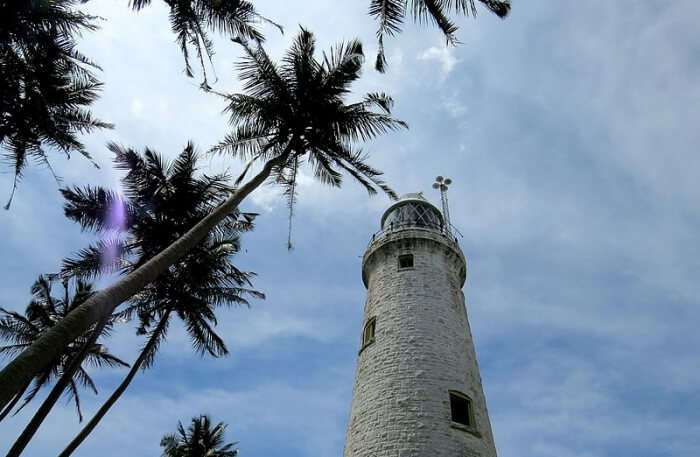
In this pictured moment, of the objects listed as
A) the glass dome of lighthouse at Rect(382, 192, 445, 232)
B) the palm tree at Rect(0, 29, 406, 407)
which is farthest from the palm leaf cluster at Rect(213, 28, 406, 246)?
the glass dome of lighthouse at Rect(382, 192, 445, 232)

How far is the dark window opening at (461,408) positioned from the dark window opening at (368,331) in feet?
13.0

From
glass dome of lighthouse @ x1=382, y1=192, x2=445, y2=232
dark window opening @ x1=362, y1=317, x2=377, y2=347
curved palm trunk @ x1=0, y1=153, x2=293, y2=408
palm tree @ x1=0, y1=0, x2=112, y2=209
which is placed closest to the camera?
curved palm trunk @ x1=0, y1=153, x2=293, y2=408

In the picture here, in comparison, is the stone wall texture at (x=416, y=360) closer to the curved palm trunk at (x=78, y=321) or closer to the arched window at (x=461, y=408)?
the arched window at (x=461, y=408)

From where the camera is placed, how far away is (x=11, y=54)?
12.3 metres

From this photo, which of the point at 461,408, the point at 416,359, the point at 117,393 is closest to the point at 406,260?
the point at 416,359

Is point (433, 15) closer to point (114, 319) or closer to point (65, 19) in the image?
point (65, 19)

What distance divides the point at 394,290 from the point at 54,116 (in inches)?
527

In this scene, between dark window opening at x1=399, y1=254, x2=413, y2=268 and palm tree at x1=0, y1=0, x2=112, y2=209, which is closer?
palm tree at x1=0, y1=0, x2=112, y2=209

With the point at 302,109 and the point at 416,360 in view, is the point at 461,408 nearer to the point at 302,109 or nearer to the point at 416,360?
the point at 416,360

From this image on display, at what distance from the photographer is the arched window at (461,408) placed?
1566 cm

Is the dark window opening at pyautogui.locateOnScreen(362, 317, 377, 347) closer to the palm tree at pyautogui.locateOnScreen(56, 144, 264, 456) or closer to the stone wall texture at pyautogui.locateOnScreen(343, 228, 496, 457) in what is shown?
the stone wall texture at pyautogui.locateOnScreen(343, 228, 496, 457)

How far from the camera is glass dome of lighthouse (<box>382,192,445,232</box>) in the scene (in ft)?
75.5

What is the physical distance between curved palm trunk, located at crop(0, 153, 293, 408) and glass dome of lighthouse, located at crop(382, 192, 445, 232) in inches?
520

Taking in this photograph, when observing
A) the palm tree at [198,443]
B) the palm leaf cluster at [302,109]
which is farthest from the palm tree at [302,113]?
the palm tree at [198,443]
